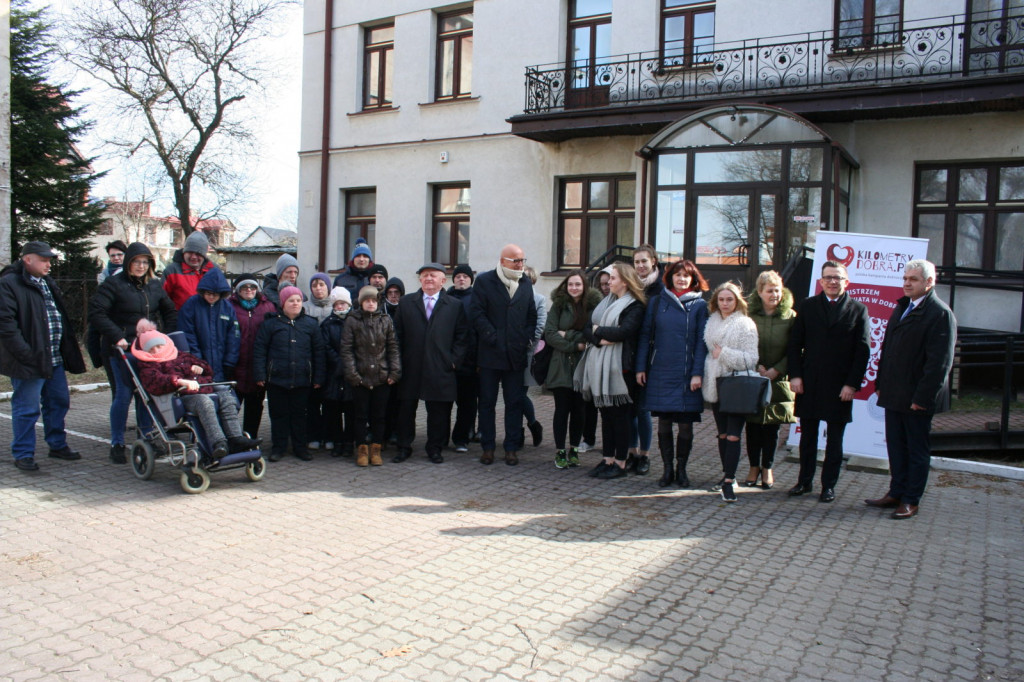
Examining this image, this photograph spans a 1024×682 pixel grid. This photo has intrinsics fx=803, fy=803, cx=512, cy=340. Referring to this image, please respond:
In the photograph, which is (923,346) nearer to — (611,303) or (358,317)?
(611,303)

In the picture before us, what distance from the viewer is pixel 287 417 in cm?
773

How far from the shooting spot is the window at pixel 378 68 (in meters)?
18.3

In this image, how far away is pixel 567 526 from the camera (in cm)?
575

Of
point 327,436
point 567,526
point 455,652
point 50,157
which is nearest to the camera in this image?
point 455,652

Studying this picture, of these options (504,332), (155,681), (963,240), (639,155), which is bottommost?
(155,681)

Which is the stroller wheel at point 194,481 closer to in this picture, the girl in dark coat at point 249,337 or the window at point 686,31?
the girl in dark coat at point 249,337

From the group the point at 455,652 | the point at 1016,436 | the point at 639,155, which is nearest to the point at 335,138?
the point at 639,155

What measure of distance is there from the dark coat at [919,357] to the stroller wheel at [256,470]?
5.08 m

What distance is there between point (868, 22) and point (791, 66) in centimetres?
130

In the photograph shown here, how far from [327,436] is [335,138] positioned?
40.5ft

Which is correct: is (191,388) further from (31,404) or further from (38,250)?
(38,250)

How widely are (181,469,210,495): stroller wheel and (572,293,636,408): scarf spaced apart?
325 centimetres

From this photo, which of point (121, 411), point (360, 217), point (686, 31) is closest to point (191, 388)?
point (121, 411)

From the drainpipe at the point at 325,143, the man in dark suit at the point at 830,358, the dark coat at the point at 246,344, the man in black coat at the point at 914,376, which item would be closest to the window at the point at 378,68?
the drainpipe at the point at 325,143
